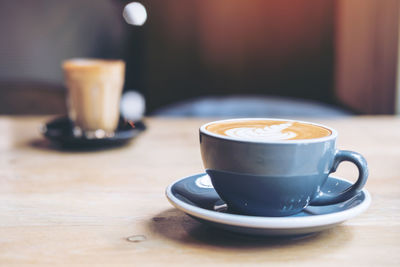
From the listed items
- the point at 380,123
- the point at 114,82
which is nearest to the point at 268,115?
the point at 380,123

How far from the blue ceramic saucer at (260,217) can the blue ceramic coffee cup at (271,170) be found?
16 millimetres

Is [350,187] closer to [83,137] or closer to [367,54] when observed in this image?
[83,137]

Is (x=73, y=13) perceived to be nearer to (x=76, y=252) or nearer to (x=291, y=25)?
(x=291, y=25)

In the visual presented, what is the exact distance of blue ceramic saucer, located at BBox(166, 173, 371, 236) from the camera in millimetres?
366

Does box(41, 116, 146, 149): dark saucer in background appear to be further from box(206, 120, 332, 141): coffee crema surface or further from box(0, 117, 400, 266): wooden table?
box(206, 120, 332, 141): coffee crema surface

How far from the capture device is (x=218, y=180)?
0.43 meters

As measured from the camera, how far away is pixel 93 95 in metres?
0.91

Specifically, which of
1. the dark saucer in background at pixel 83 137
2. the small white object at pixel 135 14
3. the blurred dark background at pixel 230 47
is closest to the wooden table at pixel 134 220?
the dark saucer in background at pixel 83 137

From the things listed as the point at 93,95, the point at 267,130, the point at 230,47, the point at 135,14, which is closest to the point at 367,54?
the point at 230,47

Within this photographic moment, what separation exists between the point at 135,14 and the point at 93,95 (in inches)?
68.2

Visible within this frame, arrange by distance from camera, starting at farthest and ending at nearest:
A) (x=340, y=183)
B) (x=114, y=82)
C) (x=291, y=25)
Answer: (x=291, y=25) → (x=114, y=82) → (x=340, y=183)

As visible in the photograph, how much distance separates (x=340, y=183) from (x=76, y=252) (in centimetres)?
25

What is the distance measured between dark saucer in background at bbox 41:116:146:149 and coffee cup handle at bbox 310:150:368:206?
0.45m

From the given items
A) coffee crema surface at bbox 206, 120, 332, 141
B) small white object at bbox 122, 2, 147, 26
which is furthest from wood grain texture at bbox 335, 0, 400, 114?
coffee crema surface at bbox 206, 120, 332, 141
